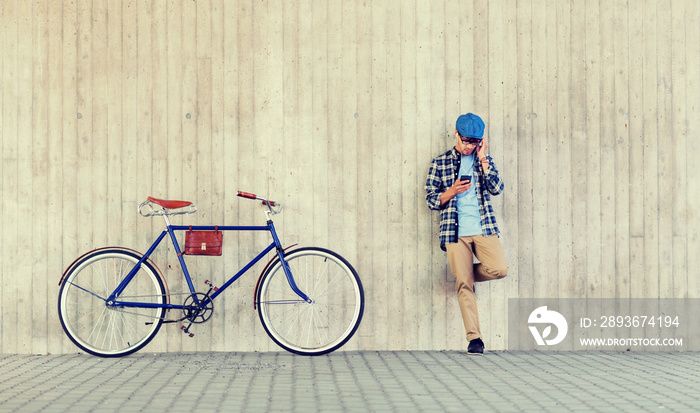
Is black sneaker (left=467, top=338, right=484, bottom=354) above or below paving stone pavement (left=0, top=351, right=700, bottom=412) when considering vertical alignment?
above

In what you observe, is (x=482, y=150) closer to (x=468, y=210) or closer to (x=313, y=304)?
→ (x=468, y=210)

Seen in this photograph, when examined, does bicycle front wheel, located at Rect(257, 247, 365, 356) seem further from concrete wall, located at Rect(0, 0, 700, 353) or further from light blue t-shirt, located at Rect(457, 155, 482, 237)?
light blue t-shirt, located at Rect(457, 155, 482, 237)

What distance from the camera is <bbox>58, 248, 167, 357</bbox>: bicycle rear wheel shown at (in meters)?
5.41

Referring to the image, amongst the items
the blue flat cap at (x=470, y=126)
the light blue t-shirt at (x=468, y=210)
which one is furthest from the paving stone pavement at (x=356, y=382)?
the blue flat cap at (x=470, y=126)

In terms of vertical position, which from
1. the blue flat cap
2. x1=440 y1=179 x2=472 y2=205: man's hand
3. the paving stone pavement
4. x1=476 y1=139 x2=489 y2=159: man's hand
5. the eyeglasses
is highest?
the blue flat cap

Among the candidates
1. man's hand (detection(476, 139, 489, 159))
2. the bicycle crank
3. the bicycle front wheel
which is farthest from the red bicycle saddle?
man's hand (detection(476, 139, 489, 159))

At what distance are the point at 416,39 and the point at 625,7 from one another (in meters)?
1.62

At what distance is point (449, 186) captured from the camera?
18.2 feet

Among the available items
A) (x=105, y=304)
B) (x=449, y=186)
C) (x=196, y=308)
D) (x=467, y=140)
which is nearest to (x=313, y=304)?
(x=196, y=308)

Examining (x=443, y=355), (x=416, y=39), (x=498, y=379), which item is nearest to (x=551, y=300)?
(x=443, y=355)

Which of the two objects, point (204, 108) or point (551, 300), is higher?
point (204, 108)

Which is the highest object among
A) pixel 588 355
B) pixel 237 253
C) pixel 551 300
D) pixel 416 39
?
pixel 416 39

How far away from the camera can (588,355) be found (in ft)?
18.3

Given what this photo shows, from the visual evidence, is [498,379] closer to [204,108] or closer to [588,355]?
[588,355]
